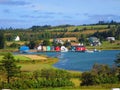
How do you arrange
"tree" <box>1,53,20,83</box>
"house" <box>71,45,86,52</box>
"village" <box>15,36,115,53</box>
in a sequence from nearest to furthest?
"tree" <box>1,53,20,83</box> → "house" <box>71,45,86,52</box> → "village" <box>15,36,115,53</box>

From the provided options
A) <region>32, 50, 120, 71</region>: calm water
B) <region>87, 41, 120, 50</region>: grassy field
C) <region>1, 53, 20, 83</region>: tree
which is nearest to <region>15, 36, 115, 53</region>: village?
<region>87, 41, 120, 50</region>: grassy field

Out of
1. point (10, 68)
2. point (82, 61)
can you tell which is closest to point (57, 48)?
point (82, 61)

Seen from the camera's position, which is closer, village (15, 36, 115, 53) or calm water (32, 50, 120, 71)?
calm water (32, 50, 120, 71)

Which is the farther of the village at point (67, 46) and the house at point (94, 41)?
the house at point (94, 41)

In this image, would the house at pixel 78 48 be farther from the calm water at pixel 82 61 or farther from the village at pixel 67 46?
the calm water at pixel 82 61

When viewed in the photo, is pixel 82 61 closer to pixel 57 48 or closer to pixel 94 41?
pixel 57 48

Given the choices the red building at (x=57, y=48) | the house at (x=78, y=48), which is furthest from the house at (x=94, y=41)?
the red building at (x=57, y=48)

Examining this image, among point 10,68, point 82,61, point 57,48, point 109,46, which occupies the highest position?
point 10,68

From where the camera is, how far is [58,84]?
132ft

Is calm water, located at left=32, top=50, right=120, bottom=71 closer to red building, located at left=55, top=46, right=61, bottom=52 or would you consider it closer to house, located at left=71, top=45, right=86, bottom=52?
house, located at left=71, top=45, right=86, bottom=52

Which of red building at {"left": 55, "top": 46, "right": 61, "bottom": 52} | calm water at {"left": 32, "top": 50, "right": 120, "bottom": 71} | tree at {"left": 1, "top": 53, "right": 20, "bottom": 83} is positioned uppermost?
tree at {"left": 1, "top": 53, "right": 20, "bottom": 83}

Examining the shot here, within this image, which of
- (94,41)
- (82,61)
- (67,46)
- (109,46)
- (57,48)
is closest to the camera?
(82,61)

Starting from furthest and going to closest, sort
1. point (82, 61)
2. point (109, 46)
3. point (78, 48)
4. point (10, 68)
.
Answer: point (109, 46)
point (78, 48)
point (82, 61)
point (10, 68)

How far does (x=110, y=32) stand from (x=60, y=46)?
86.6ft
